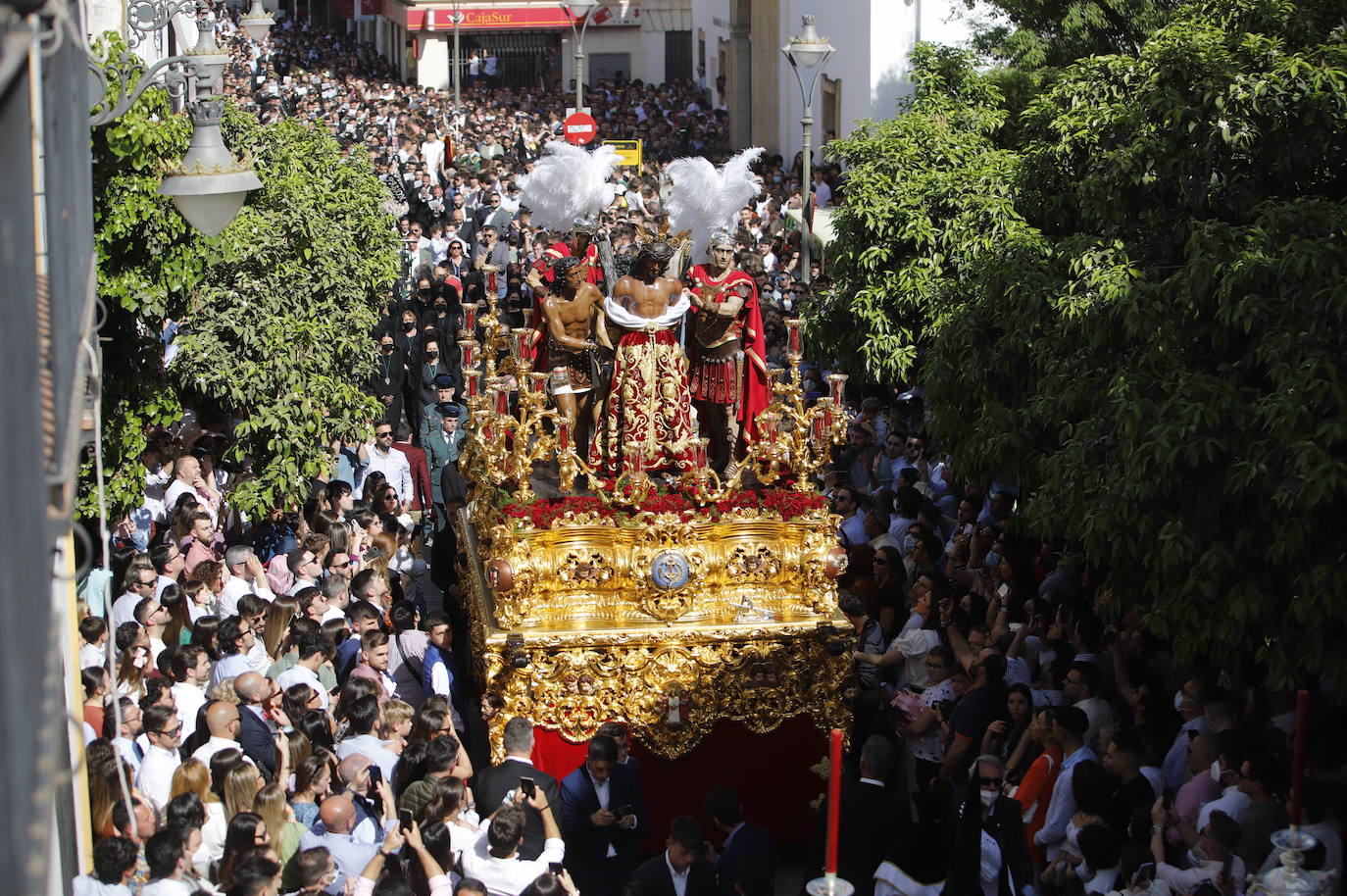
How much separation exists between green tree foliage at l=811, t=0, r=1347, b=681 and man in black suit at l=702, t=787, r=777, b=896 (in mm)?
2298

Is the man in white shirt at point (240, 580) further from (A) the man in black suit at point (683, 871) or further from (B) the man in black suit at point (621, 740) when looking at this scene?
(A) the man in black suit at point (683, 871)

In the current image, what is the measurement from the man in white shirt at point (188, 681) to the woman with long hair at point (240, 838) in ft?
6.13

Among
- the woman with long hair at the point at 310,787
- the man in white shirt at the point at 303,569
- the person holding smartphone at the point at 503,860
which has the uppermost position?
the man in white shirt at the point at 303,569

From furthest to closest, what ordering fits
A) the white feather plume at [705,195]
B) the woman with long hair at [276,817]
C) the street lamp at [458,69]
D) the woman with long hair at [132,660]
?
the street lamp at [458,69]
the white feather plume at [705,195]
the woman with long hair at [132,660]
the woman with long hair at [276,817]

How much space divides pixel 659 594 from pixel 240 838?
3977 mm

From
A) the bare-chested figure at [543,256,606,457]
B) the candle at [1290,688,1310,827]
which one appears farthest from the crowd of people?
the candle at [1290,688,1310,827]

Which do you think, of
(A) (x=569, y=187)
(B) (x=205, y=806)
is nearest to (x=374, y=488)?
(A) (x=569, y=187)

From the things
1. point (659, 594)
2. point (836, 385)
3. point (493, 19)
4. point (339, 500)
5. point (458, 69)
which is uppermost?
point (493, 19)

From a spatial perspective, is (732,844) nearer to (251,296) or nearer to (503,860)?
(503,860)

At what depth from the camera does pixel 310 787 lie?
7.87 metres

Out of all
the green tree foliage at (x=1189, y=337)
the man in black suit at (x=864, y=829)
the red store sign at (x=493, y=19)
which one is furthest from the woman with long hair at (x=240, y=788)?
the red store sign at (x=493, y=19)

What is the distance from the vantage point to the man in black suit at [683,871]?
7828 millimetres

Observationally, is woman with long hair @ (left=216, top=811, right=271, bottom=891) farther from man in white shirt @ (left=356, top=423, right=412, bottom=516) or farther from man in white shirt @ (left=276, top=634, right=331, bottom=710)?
man in white shirt @ (left=356, top=423, right=412, bottom=516)

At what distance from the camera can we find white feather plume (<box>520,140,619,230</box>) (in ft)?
41.1
